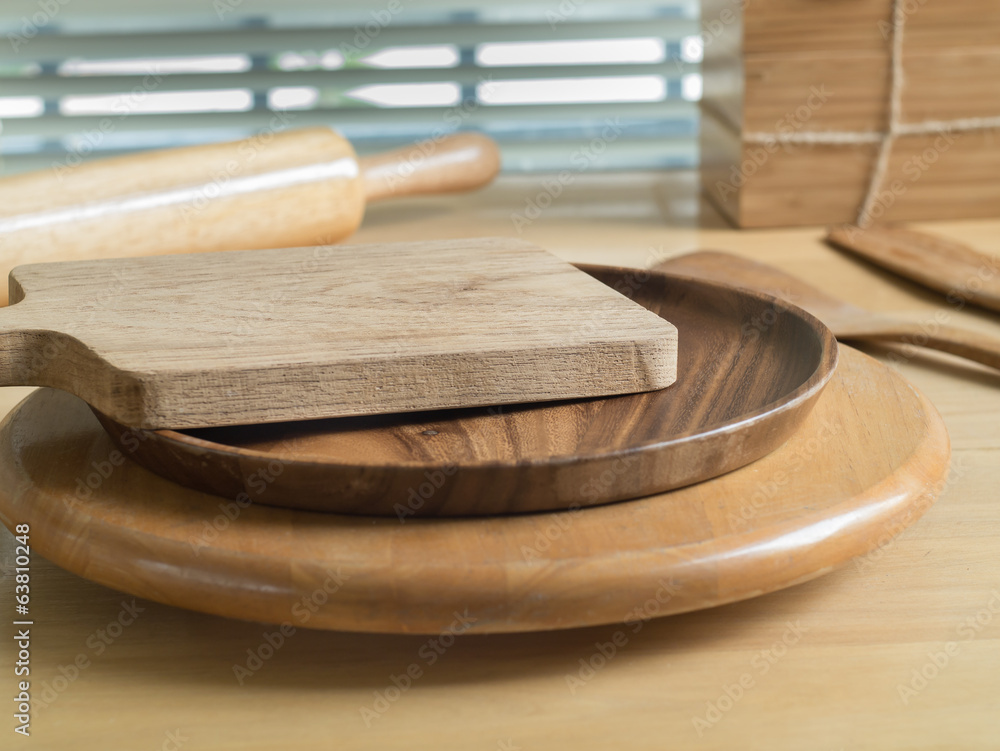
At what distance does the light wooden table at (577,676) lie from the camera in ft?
1.02

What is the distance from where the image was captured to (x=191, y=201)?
2.70ft

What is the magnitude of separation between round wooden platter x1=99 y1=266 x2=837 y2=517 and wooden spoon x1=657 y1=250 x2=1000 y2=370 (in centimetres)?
19

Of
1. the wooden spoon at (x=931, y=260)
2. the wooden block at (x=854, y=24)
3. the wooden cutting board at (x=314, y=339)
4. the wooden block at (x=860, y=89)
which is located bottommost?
the wooden spoon at (x=931, y=260)

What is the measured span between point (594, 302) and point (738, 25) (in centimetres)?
65

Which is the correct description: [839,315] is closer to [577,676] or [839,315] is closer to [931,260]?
[931,260]

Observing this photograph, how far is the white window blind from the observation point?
1.27 metres

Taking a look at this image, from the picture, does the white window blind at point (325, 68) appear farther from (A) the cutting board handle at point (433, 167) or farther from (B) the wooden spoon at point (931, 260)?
(B) the wooden spoon at point (931, 260)

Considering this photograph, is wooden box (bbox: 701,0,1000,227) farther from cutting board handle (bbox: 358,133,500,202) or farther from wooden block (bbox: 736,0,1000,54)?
cutting board handle (bbox: 358,133,500,202)

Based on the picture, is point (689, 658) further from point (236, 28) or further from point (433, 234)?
point (236, 28)

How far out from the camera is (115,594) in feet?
1.26

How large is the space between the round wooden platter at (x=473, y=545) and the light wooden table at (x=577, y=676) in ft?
0.10

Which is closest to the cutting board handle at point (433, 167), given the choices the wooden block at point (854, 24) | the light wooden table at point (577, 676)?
the wooden block at point (854, 24)

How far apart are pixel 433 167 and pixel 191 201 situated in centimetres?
31

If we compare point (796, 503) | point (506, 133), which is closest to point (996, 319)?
point (796, 503)
